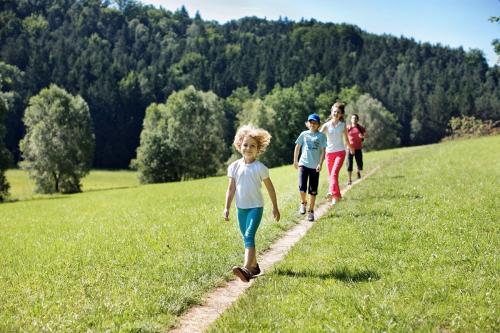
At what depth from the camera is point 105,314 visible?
24.2 ft

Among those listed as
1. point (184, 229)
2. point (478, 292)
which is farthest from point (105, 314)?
point (184, 229)

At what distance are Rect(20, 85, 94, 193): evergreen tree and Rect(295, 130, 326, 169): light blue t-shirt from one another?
57217mm

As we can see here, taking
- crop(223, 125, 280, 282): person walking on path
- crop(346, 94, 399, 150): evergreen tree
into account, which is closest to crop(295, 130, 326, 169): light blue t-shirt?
crop(223, 125, 280, 282): person walking on path

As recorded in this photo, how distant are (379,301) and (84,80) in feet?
505

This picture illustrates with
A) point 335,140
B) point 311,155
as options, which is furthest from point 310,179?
point 335,140

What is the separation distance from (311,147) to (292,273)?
20.1 feet

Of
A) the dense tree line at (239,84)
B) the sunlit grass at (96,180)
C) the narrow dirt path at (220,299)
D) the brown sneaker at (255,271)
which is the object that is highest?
the dense tree line at (239,84)

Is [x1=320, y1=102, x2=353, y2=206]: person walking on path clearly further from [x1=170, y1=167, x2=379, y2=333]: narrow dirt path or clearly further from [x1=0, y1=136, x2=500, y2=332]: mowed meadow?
[x1=170, y1=167, x2=379, y2=333]: narrow dirt path

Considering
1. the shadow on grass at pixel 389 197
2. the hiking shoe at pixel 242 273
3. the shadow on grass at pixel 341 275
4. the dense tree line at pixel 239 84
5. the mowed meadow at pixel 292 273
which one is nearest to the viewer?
the mowed meadow at pixel 292 273

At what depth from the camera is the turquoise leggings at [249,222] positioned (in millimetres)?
9102

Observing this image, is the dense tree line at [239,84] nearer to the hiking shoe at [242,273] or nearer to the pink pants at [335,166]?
the pink pants at [335,166]

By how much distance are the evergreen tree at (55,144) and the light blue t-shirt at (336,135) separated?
56099mm

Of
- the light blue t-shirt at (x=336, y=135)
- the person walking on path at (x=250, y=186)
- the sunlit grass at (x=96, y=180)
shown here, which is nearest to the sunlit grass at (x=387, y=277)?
the person walking on path at (x=250, y=186)

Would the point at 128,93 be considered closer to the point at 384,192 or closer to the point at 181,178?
the point at 181,178
